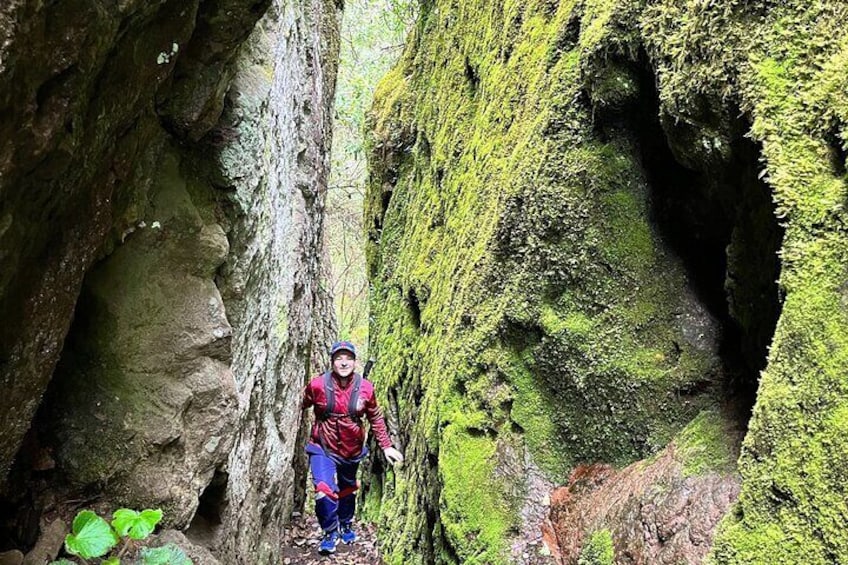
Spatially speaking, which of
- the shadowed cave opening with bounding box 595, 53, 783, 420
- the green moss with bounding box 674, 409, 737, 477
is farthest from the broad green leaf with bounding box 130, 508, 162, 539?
the shadowed cave opening with bounding box 595, 53, 783, 420

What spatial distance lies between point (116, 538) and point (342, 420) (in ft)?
15.1

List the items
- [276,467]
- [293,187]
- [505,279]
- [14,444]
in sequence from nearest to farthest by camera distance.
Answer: [14,444] → [505,279] → [276,467] → [293,187]

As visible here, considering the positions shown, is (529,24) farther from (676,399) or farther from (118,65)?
(118,65)

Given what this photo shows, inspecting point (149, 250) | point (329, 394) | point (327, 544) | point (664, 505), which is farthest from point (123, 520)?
point (327, 544)

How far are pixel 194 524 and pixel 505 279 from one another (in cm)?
275

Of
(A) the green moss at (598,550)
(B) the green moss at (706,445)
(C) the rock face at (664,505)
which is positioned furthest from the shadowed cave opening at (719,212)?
(A) the green moss at (598,550)

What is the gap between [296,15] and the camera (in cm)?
672

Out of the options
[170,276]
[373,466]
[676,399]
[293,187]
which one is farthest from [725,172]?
[373,466]

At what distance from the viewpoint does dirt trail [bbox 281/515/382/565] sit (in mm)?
7488

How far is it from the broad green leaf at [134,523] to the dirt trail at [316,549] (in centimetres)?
479

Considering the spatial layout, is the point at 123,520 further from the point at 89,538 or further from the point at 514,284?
the point at 514,284

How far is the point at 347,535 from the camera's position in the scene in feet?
26.4

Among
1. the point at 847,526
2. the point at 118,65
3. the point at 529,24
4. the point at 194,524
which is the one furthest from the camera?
the point at 529,24

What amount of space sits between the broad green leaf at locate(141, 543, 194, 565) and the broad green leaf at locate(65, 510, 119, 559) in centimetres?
48
